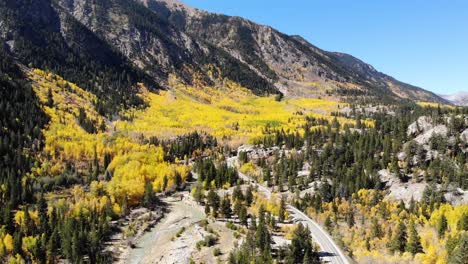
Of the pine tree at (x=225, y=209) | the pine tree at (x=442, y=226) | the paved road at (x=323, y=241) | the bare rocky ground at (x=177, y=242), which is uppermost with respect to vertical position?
the pine tree at (x=442, y=226)

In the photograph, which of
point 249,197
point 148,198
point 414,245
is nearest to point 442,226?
point 414,245

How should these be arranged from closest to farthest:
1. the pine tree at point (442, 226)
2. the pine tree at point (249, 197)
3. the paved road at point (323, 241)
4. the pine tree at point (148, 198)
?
1. the paved road at point (323, 241)
2. the pine tree at point (442, 226)
3. the pine tree at point (249, 197)
4. the pine tree at point (148, 198)

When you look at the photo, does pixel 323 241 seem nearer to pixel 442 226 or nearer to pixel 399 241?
pixel 399 241

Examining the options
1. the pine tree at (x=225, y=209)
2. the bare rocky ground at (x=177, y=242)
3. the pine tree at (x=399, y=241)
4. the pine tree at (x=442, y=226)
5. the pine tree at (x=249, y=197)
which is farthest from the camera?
the pine tree at (x=249, y=197)

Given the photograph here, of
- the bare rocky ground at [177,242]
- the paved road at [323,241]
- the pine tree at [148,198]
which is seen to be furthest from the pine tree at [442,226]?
the pine tree at [148,198]

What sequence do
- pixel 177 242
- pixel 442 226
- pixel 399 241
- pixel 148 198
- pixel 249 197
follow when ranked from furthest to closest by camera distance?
1. pixel 148 198
2. pixel 249 197
3. pixel 177 242
4. pixel 442 226
5. pixel 399 241

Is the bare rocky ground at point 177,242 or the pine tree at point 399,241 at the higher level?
the pine tree at point 399,241

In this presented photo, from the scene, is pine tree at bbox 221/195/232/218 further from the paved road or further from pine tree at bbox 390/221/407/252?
pine tree at bbox 390/221/407/252

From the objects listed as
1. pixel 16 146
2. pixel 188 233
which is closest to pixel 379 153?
pixel 188 233

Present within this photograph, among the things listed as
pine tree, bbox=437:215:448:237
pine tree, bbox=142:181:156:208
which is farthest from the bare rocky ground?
pine tree, bbox=437:215:448:237

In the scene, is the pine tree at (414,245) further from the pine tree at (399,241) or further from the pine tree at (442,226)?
the pine tree at (442,226)

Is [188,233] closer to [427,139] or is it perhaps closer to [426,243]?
[426,243]
